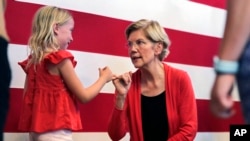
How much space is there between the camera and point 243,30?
523mm

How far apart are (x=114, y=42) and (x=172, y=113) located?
261 mm

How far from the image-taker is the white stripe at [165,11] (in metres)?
1.10

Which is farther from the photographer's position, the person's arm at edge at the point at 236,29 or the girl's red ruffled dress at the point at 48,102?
the girl's red ruffled dress at the point at 48,102

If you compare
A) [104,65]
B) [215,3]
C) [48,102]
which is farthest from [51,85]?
[215,3]

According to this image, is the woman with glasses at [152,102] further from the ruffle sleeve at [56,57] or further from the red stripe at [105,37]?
the ruffle sleeve at [56,57]

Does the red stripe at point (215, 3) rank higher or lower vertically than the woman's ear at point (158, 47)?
higher

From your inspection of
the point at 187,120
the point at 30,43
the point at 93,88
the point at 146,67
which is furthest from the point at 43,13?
the point at 187,120

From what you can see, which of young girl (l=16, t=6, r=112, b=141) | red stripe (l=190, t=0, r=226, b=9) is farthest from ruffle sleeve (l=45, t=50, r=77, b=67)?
red stripe (l=190, t=0, r=226, b=9)

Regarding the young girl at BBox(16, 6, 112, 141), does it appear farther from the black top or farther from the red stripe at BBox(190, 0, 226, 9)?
the red stripe at BBox(190, 0, 226, 9)

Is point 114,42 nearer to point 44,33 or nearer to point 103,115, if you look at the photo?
point 103,115

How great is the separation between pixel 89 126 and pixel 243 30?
0.70 m

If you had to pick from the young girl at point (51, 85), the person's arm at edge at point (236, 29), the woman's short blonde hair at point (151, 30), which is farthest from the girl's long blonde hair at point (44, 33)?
the person's arm at edge at point (236, 29)

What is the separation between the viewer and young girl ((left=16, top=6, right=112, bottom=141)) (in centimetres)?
91

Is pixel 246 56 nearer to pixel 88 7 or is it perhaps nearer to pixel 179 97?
pixel 179 97
